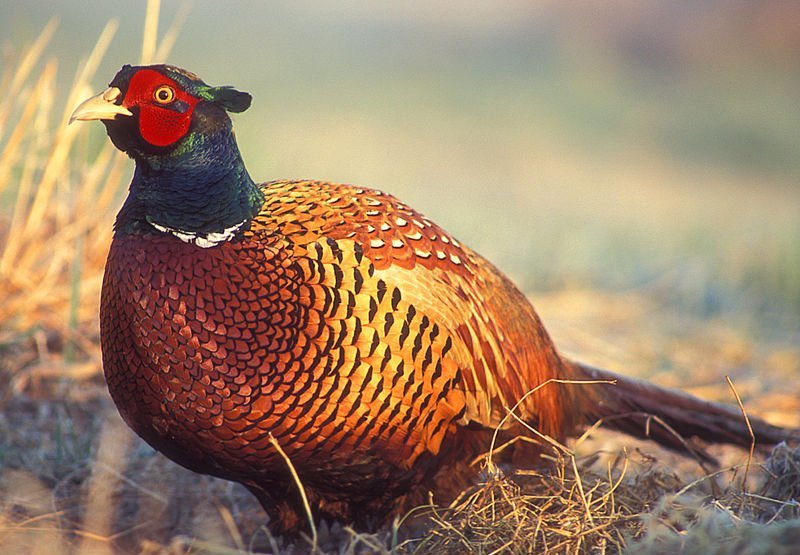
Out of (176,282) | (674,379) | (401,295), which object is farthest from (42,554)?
(674,379)

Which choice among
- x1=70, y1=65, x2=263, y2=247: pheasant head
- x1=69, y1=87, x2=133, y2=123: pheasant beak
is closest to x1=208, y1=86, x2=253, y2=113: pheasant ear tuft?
x1=70, y1=65, x2=263, y2=247: pheasant head

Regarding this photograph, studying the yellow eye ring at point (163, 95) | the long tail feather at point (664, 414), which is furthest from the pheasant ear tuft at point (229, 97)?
the long tail feather at point (664, 414)

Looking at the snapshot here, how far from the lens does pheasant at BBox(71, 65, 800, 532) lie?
2785 millimetres

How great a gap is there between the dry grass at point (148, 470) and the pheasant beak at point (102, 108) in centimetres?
121

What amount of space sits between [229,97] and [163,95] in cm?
20

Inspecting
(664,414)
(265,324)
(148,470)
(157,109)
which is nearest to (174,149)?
(157,109)

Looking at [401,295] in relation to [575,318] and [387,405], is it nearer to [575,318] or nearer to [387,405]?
[387,405]

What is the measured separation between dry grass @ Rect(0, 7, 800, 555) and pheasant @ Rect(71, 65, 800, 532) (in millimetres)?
236

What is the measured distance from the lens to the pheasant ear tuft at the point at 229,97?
9.57 ft

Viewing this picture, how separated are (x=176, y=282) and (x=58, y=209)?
2337 mm

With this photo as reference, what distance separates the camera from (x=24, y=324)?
14.8 feet

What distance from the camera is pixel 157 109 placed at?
2.84 metres

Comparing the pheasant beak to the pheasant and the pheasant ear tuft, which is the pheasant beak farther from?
the pheasant ear tuft

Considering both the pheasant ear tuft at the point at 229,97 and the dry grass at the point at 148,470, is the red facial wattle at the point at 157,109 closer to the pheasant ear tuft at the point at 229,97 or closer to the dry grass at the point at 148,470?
the pheasant ear tuft at the point at 229,97
